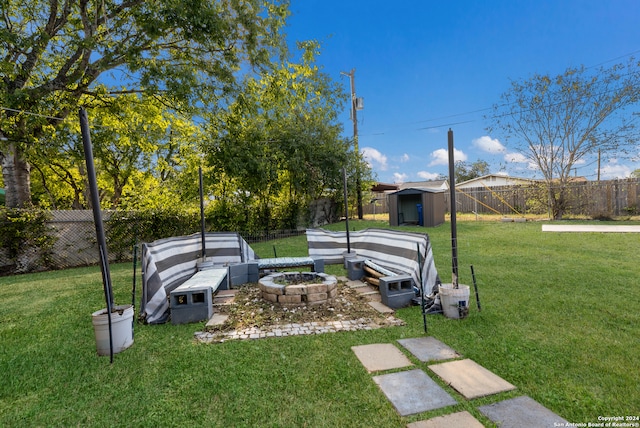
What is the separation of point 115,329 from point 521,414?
11.0 ft

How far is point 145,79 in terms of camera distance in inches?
266

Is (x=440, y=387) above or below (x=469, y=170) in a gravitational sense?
below

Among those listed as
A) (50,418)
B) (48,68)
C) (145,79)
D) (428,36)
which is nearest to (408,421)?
(50,418)

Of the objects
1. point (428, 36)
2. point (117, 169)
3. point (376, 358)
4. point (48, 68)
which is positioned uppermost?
point (428, 36)

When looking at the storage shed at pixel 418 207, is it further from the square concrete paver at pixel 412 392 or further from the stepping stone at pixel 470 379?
the square concrete paver at pixel 412 392

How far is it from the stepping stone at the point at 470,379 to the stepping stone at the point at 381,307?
1.32m

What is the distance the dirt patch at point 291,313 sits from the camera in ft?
11.4

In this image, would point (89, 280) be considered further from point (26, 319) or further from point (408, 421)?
point (408, 421)

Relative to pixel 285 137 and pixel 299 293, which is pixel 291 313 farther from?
pixel 285 137

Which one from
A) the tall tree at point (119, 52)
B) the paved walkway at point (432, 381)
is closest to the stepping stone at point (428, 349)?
the paved walkway at point (432, 381)

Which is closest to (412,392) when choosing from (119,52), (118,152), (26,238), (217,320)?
(217,320)

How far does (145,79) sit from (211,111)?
2.07m

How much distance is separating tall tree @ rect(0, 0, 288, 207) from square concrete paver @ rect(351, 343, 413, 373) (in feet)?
22.9

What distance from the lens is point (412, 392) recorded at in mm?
2076
